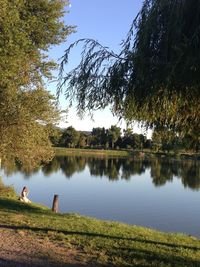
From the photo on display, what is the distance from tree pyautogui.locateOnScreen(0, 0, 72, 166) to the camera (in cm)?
1598

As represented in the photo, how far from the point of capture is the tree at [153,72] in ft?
21.2

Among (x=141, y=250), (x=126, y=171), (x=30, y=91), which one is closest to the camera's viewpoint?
(x=141, y=250)

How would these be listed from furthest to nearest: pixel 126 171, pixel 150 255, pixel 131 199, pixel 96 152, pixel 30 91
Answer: pixel 96 152 → pixel 126 171 → pixel 131 199 → pixel 30 91 → pixel 150 255

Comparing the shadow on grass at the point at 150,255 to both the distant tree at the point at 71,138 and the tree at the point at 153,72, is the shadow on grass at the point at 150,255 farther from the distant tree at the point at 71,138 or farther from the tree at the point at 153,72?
the distant tree at the point at 71,138

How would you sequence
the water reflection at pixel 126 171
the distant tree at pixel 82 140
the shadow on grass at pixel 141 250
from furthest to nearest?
the distant tree at pixel 82 140, the water reflection at pixel 126 171, the shadow on grass at pixel 141 250

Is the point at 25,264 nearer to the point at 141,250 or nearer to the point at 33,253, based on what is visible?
the point at 33,253

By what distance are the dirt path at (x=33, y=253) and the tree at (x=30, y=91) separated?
19.1 feet

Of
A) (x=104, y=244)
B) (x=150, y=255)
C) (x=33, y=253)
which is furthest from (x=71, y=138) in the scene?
(x=33, y=253)

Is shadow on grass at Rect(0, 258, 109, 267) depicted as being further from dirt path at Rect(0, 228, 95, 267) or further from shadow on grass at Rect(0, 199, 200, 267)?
shadow on grass at Rect(0, 199, 200, 267)

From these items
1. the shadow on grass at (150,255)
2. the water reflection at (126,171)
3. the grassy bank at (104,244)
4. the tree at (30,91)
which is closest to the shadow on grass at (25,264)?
the grassy bank at (104,244)

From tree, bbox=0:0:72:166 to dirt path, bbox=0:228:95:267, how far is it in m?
5.82

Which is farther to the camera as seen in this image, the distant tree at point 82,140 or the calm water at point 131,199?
the distant tree at point 82,140

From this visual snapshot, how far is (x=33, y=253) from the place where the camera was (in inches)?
341

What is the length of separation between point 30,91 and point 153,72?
14.3 metres
